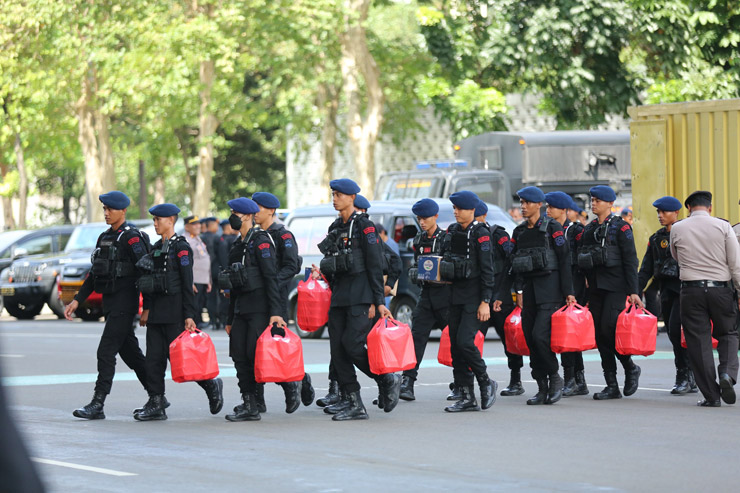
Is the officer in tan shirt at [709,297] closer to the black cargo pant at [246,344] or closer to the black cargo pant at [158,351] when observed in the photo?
the black cargo pant at [246,344]

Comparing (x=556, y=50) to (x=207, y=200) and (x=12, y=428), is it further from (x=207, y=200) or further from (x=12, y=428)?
(x=12, y=428)

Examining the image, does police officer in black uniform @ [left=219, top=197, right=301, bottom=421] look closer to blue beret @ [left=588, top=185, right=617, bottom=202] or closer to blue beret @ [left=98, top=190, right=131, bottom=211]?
blue beret @ [left=98, top=190, right=131, bottom=211]

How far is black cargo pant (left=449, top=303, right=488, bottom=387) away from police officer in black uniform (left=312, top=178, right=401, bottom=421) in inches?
27.6

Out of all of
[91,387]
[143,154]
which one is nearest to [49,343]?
[91,387]

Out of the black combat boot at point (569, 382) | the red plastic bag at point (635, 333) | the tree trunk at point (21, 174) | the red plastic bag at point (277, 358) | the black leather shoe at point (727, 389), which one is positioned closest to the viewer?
the red plastic bag at point (277, 358)

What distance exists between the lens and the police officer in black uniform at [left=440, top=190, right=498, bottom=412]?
1054 cm

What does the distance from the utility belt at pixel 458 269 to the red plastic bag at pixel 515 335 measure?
110 cm

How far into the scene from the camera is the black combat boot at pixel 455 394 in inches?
424

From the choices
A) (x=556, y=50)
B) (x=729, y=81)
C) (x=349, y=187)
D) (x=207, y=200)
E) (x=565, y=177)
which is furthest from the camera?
(x=207, y=200)

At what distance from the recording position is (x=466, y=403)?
10.5 meters

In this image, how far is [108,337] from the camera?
34.1 feet

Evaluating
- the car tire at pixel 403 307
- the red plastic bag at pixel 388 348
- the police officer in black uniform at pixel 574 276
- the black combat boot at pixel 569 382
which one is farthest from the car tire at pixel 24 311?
the red plastic bag at pixel 388 348

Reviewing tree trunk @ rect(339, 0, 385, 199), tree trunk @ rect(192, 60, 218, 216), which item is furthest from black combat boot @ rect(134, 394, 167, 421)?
tree trunk @ rect(192, 60, 218, 216)

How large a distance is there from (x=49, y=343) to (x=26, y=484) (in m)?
17.4
